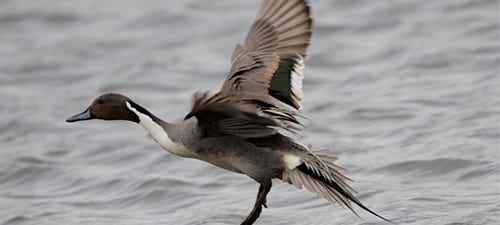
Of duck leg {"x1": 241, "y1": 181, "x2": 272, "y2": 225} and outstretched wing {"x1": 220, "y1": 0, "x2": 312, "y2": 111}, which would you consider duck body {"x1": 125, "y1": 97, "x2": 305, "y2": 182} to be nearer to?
duck leg {"x1": 241, "y1": 181, "x2": 272, "y2": 225}

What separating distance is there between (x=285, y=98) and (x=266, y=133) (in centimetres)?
34

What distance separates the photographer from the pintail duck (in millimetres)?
5840

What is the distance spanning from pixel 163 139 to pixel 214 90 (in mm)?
4232

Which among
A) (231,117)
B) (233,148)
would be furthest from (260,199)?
(231,117)

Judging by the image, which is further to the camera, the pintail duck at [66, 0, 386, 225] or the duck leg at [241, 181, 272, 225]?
the duck leg at [241, 181, 272, 225]

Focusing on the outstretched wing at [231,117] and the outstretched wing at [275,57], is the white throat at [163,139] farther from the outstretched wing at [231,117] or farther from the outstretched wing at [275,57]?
the outstretched wing at [275,57]

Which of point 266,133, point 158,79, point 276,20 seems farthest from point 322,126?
point 266,133

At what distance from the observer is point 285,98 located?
6.27m

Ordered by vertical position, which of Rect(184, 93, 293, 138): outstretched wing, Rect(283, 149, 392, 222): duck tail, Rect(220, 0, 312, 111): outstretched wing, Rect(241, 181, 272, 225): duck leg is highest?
Rect(220, 0, 312, 111): outstretched wing

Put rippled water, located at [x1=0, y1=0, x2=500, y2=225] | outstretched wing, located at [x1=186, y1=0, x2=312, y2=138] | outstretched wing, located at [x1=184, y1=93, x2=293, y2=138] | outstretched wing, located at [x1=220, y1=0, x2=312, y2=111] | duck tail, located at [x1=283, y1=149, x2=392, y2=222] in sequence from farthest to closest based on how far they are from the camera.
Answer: rippled water, located at [x1=0, y1=0, x2=500, y2=225] < outstretched wing, located at [x1=220, y1=0, x2=312, y2=111] < duck tail, located at [x1=283, y1=149, x2=392, y2=222] < outstretched wing, located at [x1=186, y1=0, x2=312, y2=138] < outstretched wing, located at [x1=184, y1=93, x2=293, y2=138]

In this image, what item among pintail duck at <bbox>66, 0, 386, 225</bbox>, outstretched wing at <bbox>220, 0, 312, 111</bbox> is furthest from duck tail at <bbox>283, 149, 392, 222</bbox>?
outstretched wing at <bbox>220, 0, 312, 111</bbox>

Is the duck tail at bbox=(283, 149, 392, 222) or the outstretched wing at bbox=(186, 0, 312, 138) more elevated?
→ the outstretched wing at bbox=(186, 0, 312, 138)

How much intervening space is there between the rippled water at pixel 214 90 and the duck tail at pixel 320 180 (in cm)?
79

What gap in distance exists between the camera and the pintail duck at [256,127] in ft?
19.2
